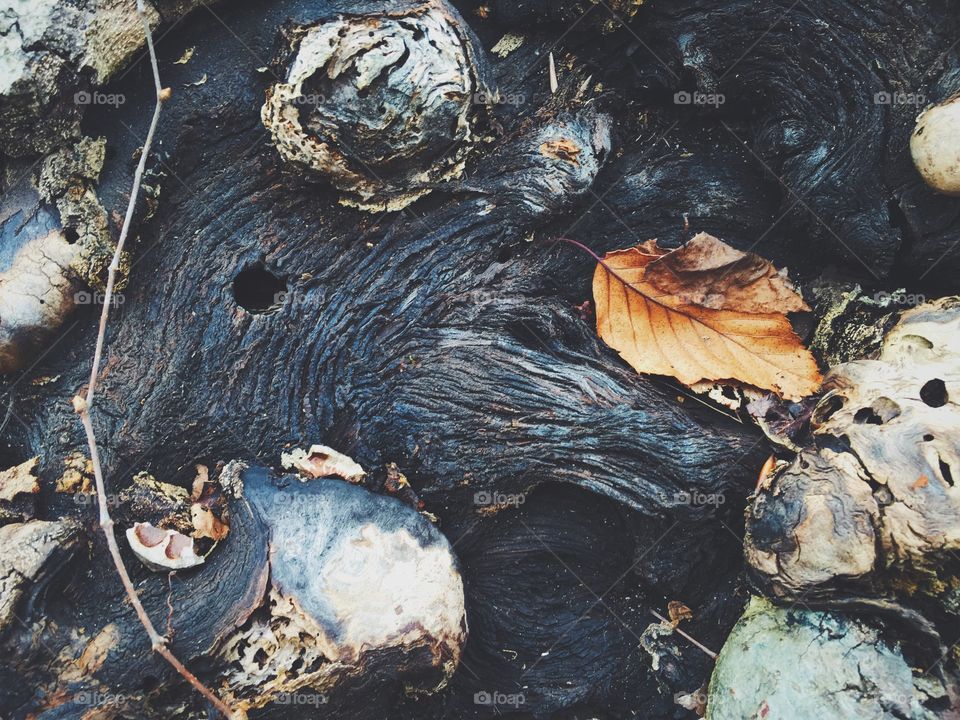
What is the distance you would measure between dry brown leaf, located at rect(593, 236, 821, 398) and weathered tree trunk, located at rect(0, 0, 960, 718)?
0.11 m

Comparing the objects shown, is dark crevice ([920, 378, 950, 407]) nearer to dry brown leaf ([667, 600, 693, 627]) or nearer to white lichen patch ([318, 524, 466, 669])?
dry brown leaf ([667, 600, 693, 627])

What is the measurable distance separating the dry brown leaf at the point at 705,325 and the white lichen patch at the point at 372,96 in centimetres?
87

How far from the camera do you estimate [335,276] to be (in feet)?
9.32

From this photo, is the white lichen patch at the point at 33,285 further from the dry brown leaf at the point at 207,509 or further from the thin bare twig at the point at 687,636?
the thin bare twig at the point at 687,636

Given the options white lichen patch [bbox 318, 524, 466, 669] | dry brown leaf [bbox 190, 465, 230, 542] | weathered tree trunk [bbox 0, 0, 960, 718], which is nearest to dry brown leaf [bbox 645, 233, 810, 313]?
weathered tree trunk [bbox 0, 0, 960, 718]

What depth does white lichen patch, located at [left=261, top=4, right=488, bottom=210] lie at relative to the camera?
2516 millimetres

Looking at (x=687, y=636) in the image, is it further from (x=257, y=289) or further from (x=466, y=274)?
(x=257, y=289)

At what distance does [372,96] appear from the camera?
2.52m

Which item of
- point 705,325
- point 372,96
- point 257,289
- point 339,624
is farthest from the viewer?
point 257,289

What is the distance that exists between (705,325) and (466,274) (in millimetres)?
910

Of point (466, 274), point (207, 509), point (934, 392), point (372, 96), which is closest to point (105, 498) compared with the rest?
point (207, 509)

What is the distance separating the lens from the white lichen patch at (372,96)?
2.52 meters

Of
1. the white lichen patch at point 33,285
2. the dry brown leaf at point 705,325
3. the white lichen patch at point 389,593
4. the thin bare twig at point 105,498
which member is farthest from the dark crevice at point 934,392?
the white lichen patch at point 33,285

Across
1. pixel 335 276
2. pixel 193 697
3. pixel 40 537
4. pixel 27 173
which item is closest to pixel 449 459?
pixel 335 276
